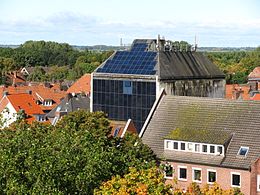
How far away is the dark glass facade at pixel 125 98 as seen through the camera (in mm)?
67312

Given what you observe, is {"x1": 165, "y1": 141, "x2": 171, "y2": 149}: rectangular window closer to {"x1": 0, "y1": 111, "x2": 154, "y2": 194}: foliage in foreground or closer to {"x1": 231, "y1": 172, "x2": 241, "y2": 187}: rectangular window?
{"x1": 231, "y1": 172, "x2": 241, "y2": 187}: rectangular window

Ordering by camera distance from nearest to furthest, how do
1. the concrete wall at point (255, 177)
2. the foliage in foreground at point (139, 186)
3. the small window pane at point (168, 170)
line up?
1. the foliage in foreground at point (139, 186)
2. the small window pane at point (168, 170)
3. the concrete wall at point (255, 177)

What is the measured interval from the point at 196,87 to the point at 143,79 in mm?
6771

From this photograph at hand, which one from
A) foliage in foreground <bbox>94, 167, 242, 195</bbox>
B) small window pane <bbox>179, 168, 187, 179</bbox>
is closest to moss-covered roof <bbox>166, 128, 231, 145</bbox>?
small window pane <bbox>179, 168, 187, 179</bbox>

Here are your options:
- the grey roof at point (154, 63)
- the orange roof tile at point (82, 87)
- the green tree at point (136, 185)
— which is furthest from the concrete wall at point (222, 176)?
the orange roof tile at point (82, 87)

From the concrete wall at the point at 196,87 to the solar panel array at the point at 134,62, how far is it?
226 cm

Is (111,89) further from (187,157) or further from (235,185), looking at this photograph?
(235,185)

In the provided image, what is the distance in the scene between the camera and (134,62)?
228ft

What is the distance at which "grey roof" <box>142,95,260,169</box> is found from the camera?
56.8m

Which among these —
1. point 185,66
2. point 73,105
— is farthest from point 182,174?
point 73,105

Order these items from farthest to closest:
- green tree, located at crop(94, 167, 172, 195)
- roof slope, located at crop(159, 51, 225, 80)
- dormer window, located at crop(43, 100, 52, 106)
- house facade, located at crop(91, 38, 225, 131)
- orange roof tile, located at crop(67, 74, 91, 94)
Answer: orange roof tile, located at crop(67, 74, 91, 94) → dormer window, located at crop(43, 100, 52, 106) → roof slope, located at crop(159, 51, 225, 80) → house facade, located at crop(91, 38, 225, 131) → green tree, located at crop(94, 167, 172, 195)

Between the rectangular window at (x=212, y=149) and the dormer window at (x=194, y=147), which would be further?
the rectangular window at (x=212, y=149)

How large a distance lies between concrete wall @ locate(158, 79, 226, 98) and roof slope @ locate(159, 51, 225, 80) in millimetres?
495

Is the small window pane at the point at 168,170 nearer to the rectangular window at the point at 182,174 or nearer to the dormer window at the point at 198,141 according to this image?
the rectangular window at the point at 182,174
